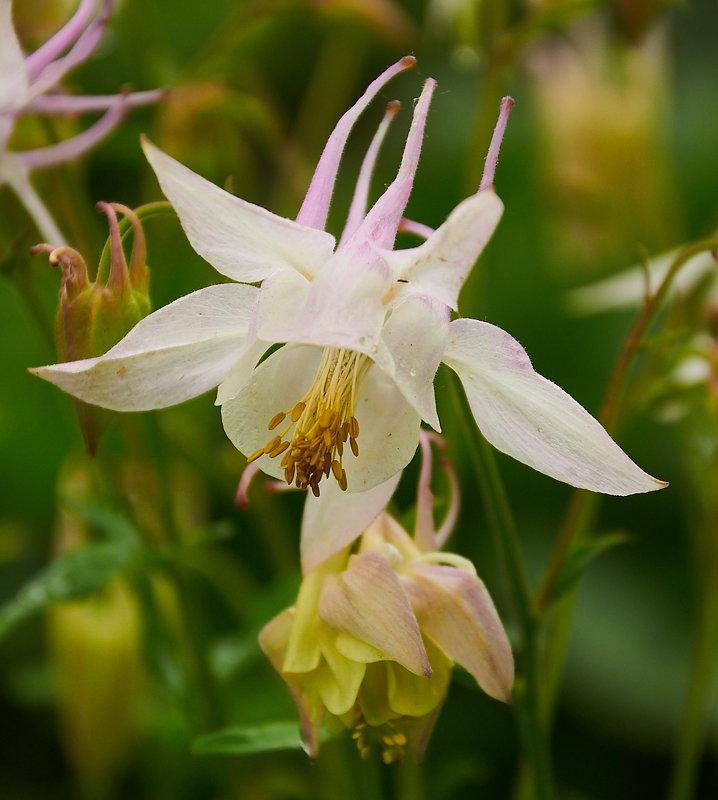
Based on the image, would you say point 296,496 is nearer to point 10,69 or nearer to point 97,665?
point 97,665

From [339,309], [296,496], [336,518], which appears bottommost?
[296,496]

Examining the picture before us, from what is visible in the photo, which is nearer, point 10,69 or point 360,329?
point 360,329

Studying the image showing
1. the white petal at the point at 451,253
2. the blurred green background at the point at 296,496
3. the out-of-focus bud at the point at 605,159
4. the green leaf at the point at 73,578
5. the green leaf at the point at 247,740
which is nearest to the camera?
the white petal at the point at 451,253

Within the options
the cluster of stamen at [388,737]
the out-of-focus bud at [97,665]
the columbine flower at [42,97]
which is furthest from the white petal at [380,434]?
the out-of-focus bud at [97,665]

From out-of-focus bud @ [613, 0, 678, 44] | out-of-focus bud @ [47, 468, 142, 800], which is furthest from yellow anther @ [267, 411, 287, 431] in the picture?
out-of-focus bud @ [613, 0, 678, 44]

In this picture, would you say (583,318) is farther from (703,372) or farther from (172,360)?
(172,360)

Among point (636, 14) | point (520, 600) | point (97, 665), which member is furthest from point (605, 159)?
point (520, 600)

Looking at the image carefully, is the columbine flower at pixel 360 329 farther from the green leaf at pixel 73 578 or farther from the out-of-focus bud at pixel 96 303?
the green leaf at pixel 73 578
